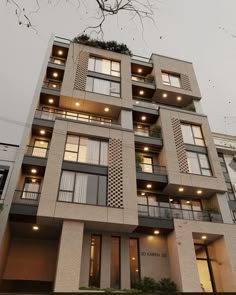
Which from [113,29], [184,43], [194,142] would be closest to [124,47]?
[194,142]

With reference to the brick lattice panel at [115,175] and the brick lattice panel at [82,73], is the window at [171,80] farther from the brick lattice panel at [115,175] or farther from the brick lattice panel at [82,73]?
the brick lattice panel at [115,175]

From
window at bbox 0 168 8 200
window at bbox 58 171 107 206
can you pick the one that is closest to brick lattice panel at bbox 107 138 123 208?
window at bbox 58 171 107 206

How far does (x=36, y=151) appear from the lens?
683 inches

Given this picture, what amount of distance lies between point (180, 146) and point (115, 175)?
20.2 ft

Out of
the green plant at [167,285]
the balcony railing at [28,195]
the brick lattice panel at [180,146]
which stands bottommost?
the green plant at [167,285]

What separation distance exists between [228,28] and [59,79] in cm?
1995

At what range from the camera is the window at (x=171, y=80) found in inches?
966

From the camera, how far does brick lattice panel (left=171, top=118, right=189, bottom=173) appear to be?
18195mm

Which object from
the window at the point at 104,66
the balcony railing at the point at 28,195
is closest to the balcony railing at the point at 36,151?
the balcony railing at the point at 28,195

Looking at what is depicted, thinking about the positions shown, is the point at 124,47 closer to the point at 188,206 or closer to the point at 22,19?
the point at 188,206

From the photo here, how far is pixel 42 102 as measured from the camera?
67.0 ft

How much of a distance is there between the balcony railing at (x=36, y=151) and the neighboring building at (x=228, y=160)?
54.1 feet

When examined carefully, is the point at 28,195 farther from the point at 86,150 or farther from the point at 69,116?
the point at 69,116

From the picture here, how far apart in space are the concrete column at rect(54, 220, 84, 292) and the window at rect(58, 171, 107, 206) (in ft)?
4.91
